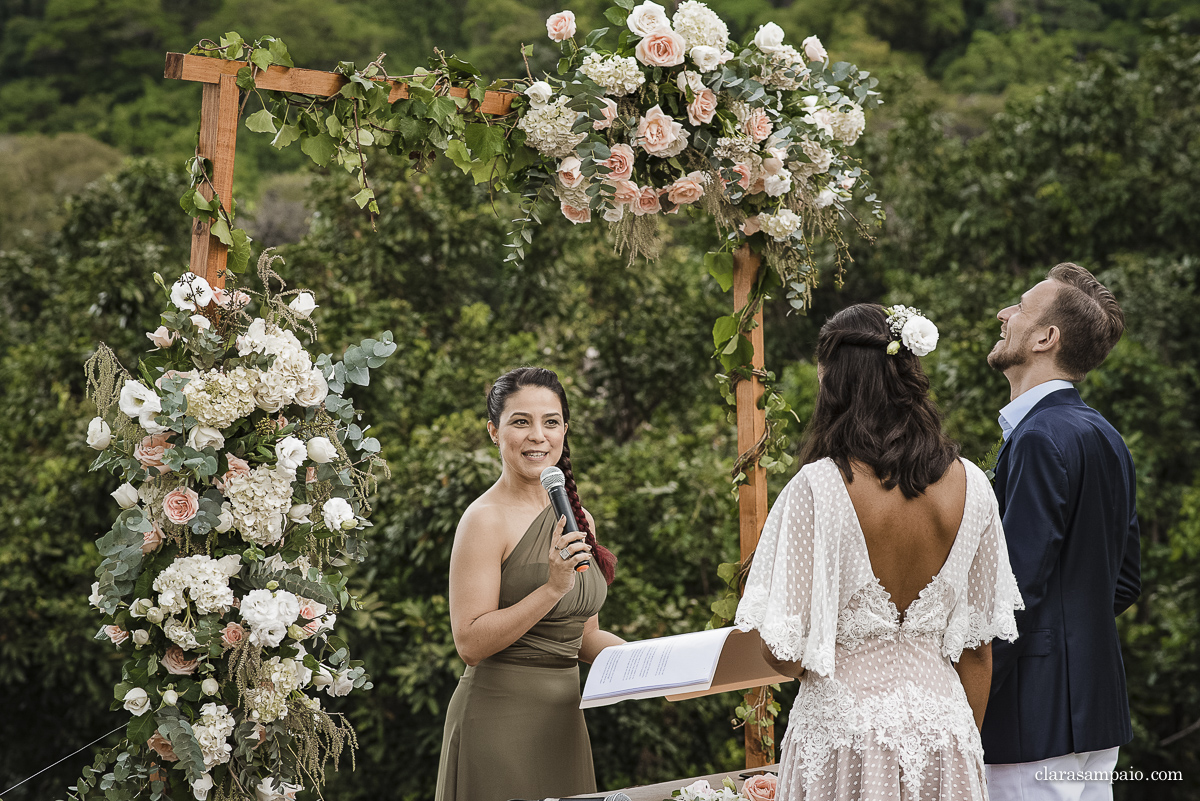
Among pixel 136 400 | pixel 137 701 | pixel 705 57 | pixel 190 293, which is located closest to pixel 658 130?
pixel 705 57

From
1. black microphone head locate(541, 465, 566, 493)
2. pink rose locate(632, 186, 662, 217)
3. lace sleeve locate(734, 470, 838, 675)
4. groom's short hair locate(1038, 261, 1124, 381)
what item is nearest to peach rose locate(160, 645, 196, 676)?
black microphone head locate(541, 465, 566, 493)

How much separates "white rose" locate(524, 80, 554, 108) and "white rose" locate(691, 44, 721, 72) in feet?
1.37

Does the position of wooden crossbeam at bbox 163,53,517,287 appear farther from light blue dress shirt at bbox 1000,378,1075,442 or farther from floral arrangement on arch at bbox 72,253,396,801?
light blue dress shirt at bbox 1000,378,1075,442

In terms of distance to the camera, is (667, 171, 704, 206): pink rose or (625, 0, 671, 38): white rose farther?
(667, 171, 704, 206): pink rose

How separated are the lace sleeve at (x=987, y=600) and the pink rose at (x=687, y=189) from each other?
130 centimetres

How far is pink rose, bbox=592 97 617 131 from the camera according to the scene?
8.96 ft

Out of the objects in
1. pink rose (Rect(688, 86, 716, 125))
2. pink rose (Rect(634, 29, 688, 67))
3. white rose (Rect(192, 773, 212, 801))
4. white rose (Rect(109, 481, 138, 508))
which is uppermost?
pink rose (Rect(634, 29, 688, 67))

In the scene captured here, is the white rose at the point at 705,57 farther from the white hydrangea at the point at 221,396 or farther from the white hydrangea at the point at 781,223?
the white hydrangea at the point at 221,396

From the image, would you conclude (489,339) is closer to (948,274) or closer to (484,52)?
(948,274)

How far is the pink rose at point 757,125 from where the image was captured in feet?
9.32

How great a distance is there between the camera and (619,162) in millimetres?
2771

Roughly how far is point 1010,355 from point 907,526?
2.58 ft

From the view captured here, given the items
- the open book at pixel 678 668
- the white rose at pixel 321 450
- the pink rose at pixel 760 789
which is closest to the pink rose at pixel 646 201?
the white rose at pixel 321 450

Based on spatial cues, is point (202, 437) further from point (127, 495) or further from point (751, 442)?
point (751, 442)
